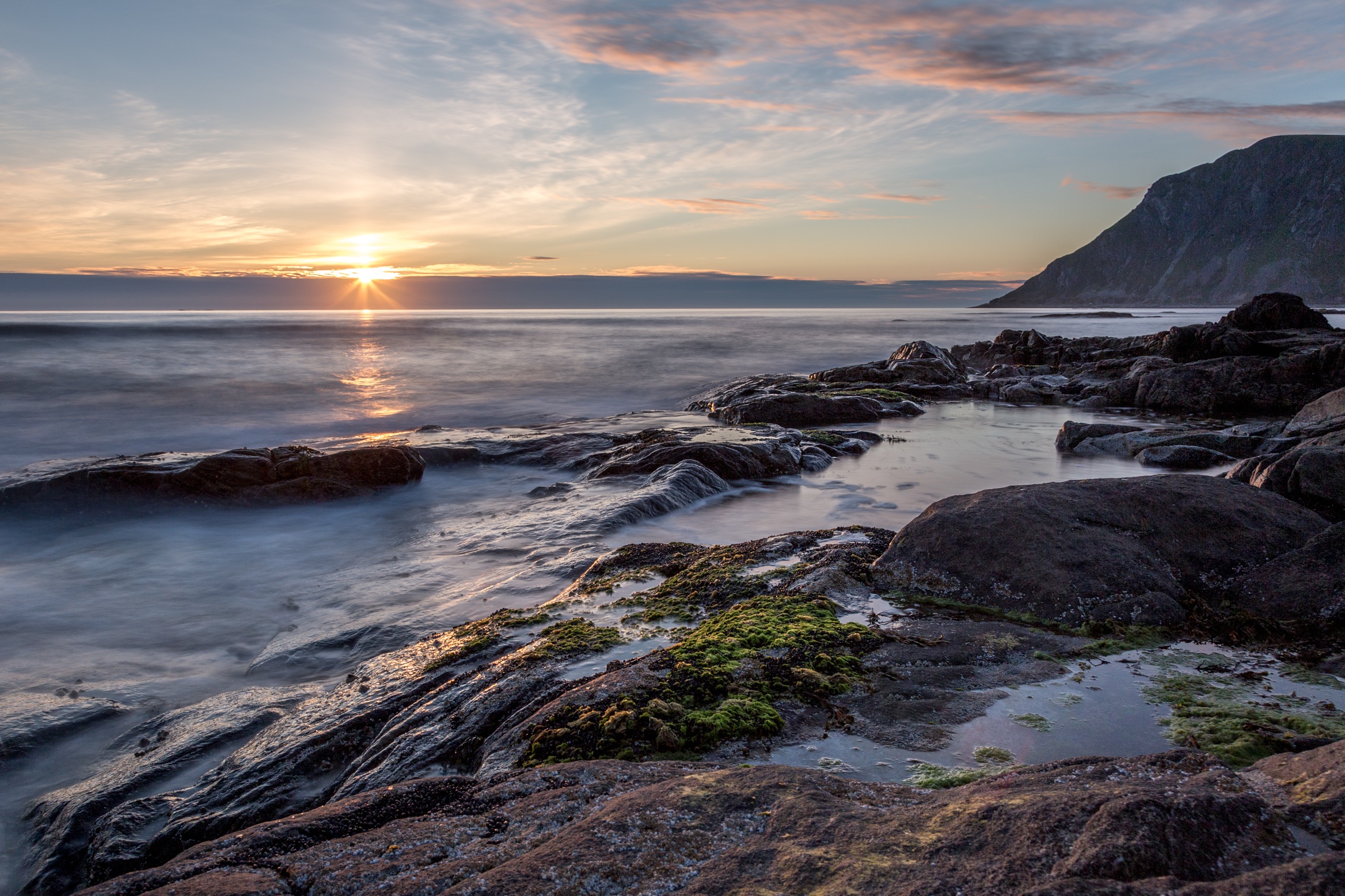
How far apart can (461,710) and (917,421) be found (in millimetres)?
17154

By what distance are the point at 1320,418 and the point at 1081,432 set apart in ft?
13.8

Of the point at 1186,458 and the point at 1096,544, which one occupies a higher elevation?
the point at 1096,544

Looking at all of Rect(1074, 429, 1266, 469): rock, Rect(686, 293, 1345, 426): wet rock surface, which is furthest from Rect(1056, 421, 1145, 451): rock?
Rect(686, 293, 1345, 426): wet rock surface

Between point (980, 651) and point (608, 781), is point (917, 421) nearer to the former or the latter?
point (980, 651)

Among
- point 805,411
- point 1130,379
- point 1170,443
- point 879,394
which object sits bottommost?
point 1170,443

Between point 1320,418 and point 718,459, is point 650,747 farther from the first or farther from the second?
point 1320,418

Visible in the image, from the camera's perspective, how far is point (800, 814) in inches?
96.7

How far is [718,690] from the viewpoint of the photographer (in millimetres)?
3939

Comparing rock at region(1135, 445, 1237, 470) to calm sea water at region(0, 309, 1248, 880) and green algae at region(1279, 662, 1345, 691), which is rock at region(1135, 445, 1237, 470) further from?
green algae at region(1279, 662, 1345, 691)

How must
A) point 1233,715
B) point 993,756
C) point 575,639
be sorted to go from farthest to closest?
point 575,639 < point 1233,715 < point 993,756

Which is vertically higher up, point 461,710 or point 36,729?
point 461,710

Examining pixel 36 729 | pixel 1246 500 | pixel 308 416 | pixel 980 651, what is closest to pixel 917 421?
pixel 1246 500

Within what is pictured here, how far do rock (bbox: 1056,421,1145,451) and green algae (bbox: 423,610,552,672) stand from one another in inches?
511

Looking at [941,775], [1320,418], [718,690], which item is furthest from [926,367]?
[941,775]
